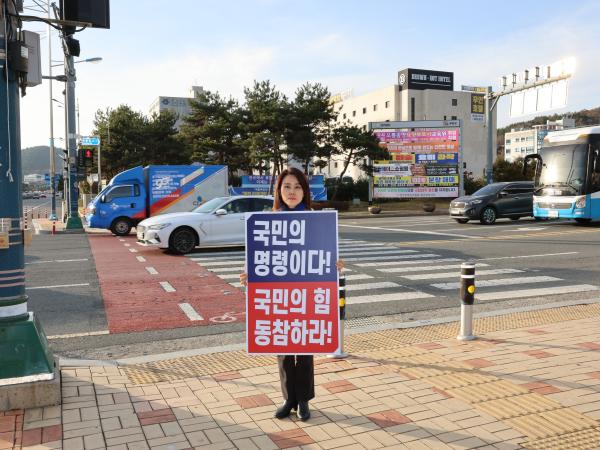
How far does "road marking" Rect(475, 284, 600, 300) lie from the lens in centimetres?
848

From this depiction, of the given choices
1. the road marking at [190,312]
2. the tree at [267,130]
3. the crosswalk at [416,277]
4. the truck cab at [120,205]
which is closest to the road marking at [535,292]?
the crosswalk at [416,277]

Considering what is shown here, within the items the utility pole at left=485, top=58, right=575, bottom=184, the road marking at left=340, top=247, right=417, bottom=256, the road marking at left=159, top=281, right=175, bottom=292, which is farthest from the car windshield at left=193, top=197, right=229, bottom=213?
the utility pole at left=485, top=58, right=575, bottom=184

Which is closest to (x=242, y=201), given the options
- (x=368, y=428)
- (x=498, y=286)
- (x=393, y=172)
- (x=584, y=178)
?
(x=498, y=286)

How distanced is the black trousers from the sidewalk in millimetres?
181

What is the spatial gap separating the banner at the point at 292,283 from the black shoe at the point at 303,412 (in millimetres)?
363

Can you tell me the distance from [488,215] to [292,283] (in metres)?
19.9

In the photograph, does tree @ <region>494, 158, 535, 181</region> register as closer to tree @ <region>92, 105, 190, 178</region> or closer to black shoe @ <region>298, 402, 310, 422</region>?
tree @ <region>92, 105, 190, 178</region>

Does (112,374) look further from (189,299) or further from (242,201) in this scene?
(242,201)

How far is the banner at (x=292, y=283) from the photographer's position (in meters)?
4.04

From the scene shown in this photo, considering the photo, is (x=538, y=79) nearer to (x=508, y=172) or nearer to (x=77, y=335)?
(x=508, y=172)

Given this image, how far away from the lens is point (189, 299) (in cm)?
836

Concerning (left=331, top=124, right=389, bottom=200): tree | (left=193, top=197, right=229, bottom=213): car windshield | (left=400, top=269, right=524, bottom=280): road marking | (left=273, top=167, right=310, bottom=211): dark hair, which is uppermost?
(left=331, top=124, right=389, bottom=200): tree

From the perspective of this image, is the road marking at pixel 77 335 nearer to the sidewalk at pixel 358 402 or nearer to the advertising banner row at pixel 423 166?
the sidewalk at pixel 358 402

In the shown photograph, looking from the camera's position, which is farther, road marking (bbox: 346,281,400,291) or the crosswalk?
road marking (bbox: 346,281,400,291)
